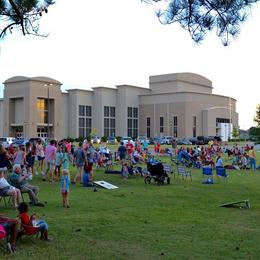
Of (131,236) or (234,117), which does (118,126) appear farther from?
(131,236)

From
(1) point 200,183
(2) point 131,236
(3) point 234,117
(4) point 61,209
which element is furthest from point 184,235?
(3) point 234,117

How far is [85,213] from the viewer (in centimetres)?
1129

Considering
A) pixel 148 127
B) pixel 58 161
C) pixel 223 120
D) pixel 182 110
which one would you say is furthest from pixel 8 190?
pixel 223 120

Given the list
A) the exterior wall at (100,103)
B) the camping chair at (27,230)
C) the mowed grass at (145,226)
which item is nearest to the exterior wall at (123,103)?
the exterior wall at (100,103)

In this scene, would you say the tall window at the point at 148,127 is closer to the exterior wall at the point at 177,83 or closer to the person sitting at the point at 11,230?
the exterior wall at the point at 177,83

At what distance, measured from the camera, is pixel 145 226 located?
389 inches

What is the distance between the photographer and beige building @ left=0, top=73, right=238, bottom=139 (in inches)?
3797

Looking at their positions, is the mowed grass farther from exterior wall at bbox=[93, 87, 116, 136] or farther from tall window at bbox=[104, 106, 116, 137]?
tall window at bbox=[104, 106, 116, 137]

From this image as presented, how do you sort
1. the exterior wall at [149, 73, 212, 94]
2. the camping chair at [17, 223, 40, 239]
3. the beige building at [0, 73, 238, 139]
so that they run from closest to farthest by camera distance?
the camping chair at [17, 223, 40, 239], the beige building at [0, 73, 238, 139], the exterior wall at [149, 73, 212, 94]

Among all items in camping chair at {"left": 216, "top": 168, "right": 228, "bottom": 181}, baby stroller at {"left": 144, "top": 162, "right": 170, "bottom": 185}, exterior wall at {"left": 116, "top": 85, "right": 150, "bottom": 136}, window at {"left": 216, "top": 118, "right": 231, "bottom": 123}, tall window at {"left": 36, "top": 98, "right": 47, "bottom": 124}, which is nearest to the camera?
baby stroller at {"left": 144, "top": 162, "right": 170, "bottom": 185}

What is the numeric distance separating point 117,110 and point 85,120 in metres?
8.07

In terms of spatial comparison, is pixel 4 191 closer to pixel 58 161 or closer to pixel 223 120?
pixel 58 161

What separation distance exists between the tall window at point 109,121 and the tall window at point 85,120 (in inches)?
140

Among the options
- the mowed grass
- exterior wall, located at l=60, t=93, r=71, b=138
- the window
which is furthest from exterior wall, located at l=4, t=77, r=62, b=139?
the mowed grass
